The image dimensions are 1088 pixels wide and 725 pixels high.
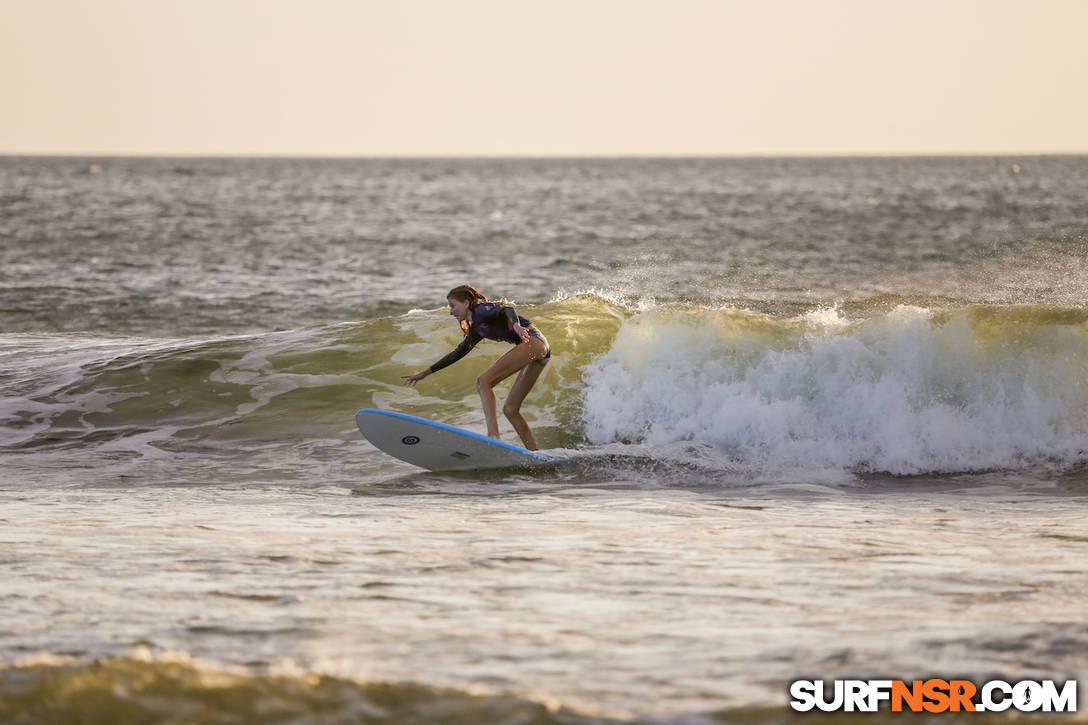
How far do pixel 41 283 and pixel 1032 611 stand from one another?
27.1 m

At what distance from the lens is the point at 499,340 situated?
10797mm

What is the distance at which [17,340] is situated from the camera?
59.7ft

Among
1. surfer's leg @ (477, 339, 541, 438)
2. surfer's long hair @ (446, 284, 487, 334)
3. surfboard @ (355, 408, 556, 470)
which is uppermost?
surfer's long hair @ (446, 284, 487, 334)

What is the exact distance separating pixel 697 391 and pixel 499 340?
10.4 feet

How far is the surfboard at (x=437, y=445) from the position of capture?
10648 millimetres

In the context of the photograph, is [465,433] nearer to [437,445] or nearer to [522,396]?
[437,445]

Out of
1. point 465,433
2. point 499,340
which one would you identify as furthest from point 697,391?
point 465,433

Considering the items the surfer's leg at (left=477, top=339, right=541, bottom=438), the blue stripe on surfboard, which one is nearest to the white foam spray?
the blue stripe on surfboard

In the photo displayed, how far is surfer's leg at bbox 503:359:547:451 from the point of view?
11.2 meters

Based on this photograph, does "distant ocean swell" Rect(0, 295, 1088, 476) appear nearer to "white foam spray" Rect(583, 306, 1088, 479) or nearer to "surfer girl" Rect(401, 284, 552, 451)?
"white foam spray" Rect(583, 306, 1088, 479)

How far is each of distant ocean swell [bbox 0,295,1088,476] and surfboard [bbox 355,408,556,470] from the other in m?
1.90

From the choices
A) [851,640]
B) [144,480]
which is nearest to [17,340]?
[144,480]

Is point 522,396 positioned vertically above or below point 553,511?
above

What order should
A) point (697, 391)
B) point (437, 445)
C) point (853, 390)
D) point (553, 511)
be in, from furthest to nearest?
1. point (697, 391)
2. point (853, 390)
3. point (437, 445)
4. point (553, 511)
